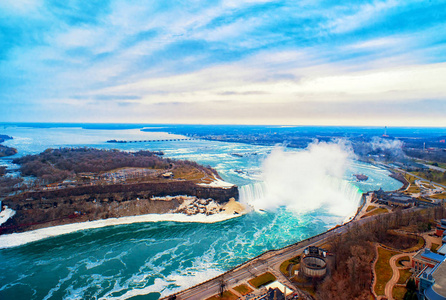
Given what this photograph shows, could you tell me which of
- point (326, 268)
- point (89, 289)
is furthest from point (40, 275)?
point (326, 268)

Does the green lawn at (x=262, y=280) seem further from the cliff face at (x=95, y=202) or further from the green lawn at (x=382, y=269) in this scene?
the cliff face at (x=95, y=202)

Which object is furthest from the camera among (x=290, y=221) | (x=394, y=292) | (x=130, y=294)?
(x=290, y=221)

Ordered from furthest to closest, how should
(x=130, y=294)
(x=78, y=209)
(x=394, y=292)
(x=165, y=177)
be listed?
(x=165, y=177) → (x=78, y=209) → (x=130, y=294) → (x=394, y=292)

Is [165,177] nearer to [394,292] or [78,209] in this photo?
[78,209]

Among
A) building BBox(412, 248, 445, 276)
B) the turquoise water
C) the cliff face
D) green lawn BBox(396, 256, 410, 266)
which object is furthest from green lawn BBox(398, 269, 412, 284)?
the cliff face

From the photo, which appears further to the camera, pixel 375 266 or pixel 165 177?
pixel 165 177

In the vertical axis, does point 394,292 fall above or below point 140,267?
above

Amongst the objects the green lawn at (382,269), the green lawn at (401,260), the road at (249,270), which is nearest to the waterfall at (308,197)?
the road at (249,270)
